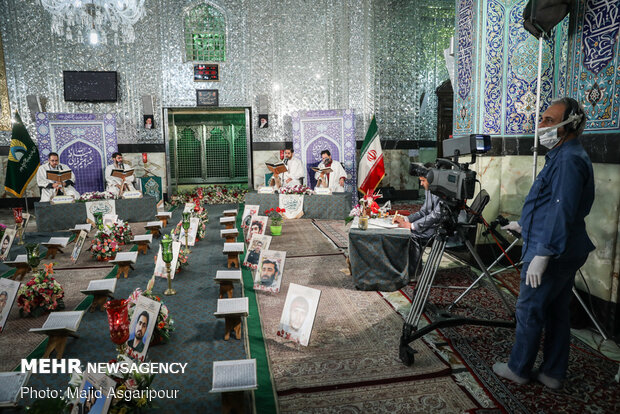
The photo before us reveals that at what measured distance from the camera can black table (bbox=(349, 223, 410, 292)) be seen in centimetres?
→ 402

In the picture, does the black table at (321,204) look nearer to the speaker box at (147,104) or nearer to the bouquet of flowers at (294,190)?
the bouquet of flowers at (294,190)

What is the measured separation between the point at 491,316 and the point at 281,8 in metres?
9.15

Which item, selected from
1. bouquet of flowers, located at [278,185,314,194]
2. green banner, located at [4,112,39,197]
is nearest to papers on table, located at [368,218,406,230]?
bouquet of flowers, located at [278,185,314,194]

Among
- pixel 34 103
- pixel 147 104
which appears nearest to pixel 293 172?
pixel 147 104

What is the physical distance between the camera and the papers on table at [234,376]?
6.73ft

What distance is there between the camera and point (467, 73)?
5.21m

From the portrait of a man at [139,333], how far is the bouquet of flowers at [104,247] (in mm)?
2871

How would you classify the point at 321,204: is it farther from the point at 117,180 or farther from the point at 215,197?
the point at 117,180

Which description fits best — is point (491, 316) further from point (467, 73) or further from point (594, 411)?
point (467, 73)

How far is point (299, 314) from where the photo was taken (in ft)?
9.85

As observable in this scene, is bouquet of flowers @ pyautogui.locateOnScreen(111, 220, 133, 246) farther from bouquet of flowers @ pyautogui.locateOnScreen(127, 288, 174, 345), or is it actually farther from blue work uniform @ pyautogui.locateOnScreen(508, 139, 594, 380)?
blue work uniform @ pyautogui.locateOnScreen(508, 139, 594, 380)

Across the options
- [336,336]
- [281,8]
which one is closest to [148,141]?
[281,8]

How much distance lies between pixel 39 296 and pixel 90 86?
7780 millimetres

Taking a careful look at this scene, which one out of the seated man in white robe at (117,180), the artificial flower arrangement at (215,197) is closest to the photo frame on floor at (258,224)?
the seated man in white robe at (117,180)
